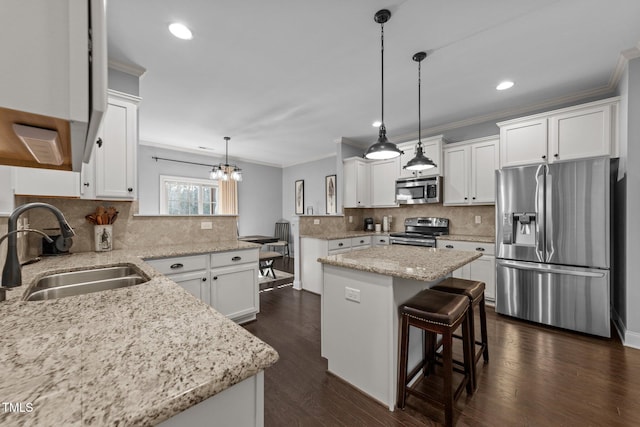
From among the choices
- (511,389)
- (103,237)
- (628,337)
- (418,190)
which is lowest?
(511,389)

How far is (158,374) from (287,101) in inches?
135

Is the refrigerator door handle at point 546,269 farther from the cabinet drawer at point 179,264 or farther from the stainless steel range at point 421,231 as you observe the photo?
the cabinet drawer at point 179,264

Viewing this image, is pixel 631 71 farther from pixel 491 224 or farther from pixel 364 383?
pixel 364 383

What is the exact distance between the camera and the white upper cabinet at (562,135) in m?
2.74

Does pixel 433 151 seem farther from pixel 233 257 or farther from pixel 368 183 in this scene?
pixel 233 257

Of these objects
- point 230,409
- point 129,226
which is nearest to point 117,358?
point 230,409

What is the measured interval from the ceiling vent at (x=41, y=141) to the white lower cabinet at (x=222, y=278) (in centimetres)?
197

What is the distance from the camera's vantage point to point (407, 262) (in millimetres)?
1888

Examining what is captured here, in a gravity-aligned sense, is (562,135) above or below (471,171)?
above

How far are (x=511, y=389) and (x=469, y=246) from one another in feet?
6.49

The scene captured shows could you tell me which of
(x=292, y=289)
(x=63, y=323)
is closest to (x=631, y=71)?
(x=63, y=323)

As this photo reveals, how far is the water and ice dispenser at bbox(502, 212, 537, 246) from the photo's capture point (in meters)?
2.92

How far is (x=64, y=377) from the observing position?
572mm

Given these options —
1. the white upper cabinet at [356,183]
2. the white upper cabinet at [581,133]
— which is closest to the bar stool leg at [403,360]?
the white upper cabinet at [581,133]
